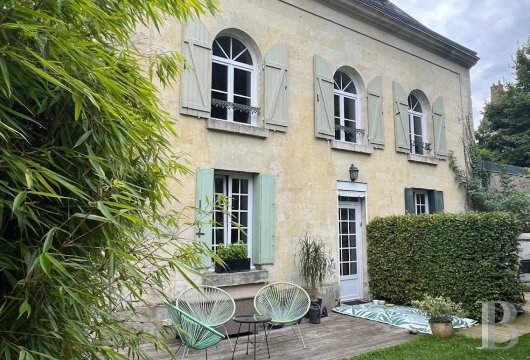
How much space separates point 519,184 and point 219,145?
31.9ft

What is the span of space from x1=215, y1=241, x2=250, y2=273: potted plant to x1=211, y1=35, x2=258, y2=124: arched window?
84.1 inches

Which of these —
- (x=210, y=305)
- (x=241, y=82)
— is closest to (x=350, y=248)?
(x=210, y=305)

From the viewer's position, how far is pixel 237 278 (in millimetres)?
5859

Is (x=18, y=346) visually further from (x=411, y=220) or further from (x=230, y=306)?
(x=411, y=220)

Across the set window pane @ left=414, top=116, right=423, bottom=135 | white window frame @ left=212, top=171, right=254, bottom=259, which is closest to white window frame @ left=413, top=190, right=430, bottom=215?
window pane @ left=414, top=116, right=423, bottom=135

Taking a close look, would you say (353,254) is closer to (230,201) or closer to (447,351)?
(230,201)

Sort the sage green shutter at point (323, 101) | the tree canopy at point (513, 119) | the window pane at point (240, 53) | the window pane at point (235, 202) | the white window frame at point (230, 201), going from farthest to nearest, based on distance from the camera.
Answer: the tree canopy at point (513, 119) → the sage green shutter at point (323, 101) → the window pane at point (240, 53) → the window pane at point (235, 202) → the white window frame at point (230, 201)

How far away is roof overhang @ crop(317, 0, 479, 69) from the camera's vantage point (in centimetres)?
824

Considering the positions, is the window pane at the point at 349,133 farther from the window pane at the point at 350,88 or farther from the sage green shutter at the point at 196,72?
the sage green shutter at the point at 196,72

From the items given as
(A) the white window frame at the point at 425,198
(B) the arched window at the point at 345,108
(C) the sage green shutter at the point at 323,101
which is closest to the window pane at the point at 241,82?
(C) the sage green shutter at the point at 323,101

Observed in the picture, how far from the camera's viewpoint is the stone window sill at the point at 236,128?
20.0 ft

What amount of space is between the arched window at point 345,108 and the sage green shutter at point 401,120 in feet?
3.51

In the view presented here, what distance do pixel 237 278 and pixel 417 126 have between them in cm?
650

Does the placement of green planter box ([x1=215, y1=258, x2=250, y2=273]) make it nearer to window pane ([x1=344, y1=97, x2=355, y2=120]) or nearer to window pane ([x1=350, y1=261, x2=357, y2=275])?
window pane ([x1=350, y1=261, x2=357, y2=275])
